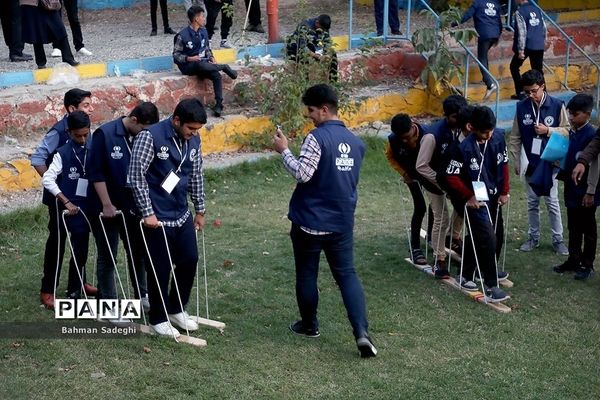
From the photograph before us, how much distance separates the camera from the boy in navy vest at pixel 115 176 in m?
6.59

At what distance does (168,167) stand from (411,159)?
2.44m

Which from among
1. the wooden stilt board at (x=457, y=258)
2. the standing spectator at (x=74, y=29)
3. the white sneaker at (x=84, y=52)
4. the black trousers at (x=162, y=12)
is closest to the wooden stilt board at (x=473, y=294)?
the wooden stilt board at (x=457, y=258)

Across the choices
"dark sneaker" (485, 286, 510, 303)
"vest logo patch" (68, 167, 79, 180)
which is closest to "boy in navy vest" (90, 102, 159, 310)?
"vest logo patch" (68, 167, 79, 180)

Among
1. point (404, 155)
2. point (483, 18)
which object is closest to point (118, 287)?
point (404, 155)

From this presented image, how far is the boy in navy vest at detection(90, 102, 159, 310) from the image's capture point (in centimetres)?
659

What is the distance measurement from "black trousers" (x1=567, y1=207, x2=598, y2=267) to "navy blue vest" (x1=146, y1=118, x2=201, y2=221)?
3478 millimetres

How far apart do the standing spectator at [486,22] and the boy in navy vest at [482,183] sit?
20.0 ft

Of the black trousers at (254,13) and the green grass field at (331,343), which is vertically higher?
the black trousers at (254,13)

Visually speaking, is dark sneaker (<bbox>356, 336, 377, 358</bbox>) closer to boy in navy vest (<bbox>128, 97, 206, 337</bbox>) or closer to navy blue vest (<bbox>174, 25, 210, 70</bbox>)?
boy in navy vest (<bbox>128, 97, 206, 337</bbox>)

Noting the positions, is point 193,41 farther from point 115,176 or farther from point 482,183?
point 482,183

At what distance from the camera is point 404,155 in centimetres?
798

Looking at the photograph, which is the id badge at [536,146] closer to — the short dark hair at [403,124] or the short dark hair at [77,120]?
the short dark hair at [403,124]

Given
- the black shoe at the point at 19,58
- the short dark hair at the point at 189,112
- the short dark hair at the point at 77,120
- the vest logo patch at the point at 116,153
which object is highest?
the short dark hair at the point at 189,112

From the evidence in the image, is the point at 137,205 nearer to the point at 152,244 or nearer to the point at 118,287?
the point at 152,244
